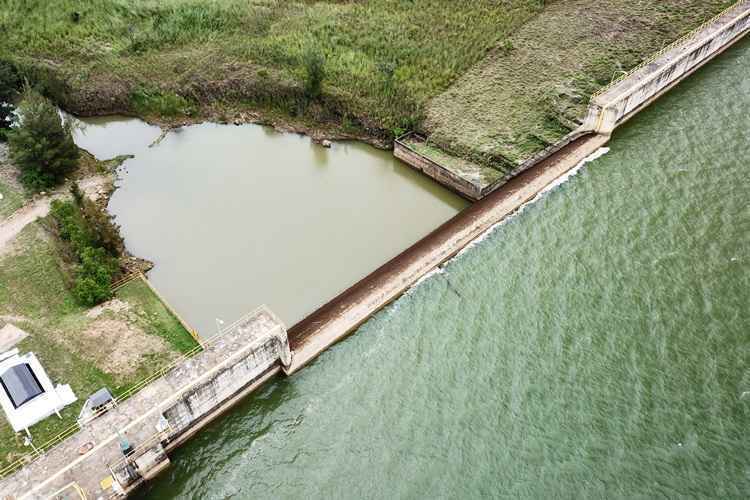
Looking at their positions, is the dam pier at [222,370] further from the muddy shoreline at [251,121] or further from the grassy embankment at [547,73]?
the muddy shoreline at [251,121]

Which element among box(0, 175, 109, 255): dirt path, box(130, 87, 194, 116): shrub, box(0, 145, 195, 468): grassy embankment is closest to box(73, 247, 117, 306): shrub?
box(0, 145, 195, 468): grassy embankment

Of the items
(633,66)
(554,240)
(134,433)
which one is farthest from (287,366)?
Answer: (633,66)

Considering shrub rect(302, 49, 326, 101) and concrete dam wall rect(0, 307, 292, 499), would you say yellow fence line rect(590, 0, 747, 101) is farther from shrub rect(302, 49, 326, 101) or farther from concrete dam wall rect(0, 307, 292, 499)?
concrete dam wall rect(0, 307, 292, 499)

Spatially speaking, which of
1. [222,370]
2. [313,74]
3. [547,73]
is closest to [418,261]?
[222,370]

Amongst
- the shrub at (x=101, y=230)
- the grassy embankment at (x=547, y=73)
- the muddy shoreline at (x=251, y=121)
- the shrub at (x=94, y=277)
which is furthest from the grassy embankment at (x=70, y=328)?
the grassy embankment at (x=547, y=73)

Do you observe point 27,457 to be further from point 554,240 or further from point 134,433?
point 554,240

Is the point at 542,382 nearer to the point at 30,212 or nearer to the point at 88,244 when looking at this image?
the point at 88,244
